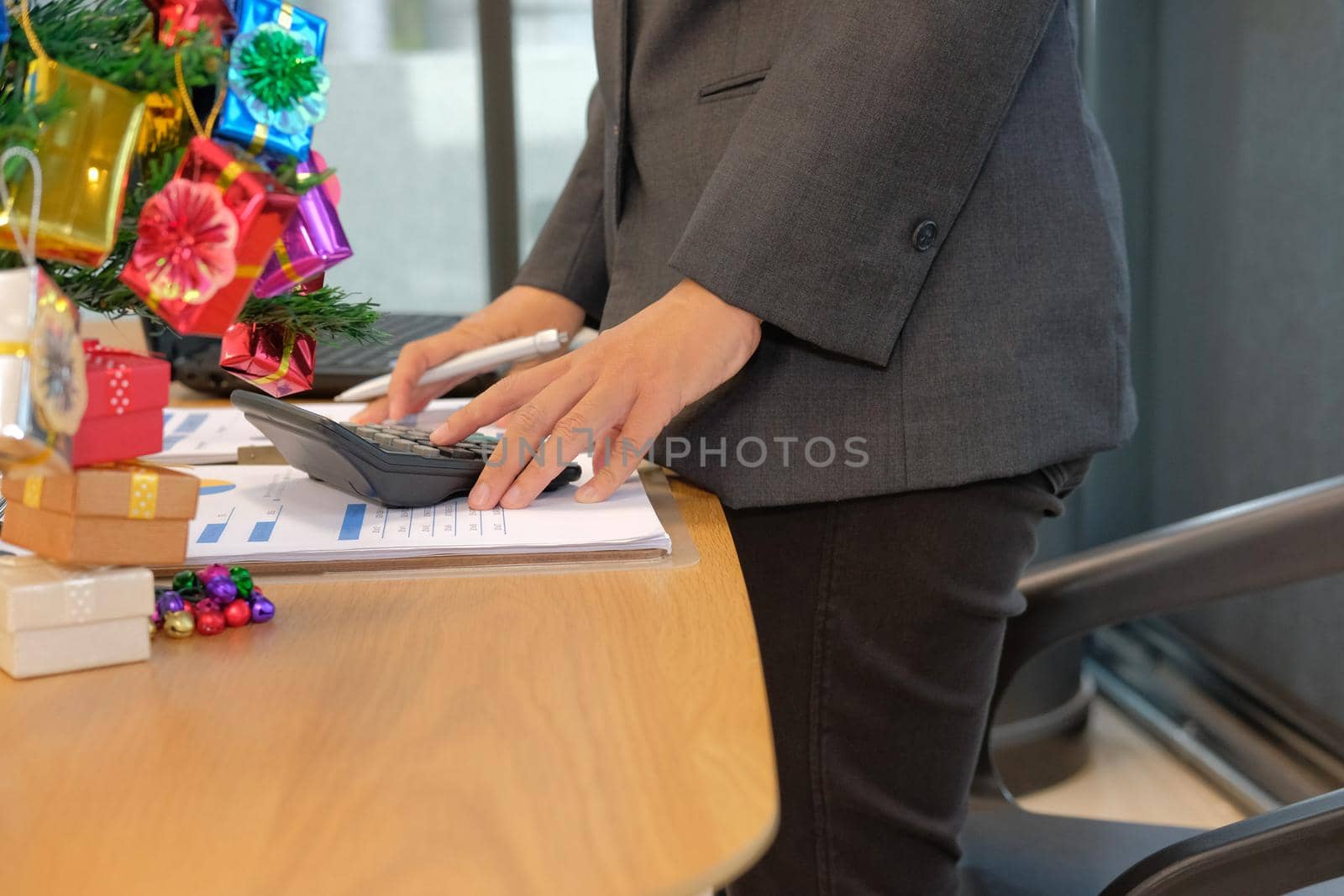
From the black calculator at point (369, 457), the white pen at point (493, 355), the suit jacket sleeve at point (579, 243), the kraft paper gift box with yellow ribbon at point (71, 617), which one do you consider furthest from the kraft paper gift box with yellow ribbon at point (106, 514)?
the suit jacket sleeve at point (579, 243)

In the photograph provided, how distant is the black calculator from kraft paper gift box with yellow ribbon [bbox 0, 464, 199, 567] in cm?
12

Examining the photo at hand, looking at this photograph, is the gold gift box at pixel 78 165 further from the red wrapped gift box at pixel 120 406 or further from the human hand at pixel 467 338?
the human hand at pixel 467 338

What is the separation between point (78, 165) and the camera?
386mm

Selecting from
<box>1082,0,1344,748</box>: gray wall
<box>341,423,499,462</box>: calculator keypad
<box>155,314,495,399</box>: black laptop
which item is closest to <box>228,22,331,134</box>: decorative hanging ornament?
<box>341,423,499,462</box>: calculator keypad

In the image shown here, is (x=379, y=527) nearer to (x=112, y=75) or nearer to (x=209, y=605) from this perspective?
(x=209, y=605)

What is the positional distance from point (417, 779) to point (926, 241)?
44 cm

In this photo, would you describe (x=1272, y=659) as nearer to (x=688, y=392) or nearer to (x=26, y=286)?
(x=688, y=392)

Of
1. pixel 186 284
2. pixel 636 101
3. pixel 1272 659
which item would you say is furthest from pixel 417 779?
pixel 1272 659

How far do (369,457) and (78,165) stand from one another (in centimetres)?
22

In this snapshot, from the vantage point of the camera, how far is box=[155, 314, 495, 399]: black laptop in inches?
42.9

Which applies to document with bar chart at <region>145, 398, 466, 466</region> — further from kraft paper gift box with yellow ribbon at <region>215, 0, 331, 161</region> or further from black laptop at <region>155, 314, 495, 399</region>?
kraft paper gift box with yellow ribbon at <region>215, 0, 331, 161</region>

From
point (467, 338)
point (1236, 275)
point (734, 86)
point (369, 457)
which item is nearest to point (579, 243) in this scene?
point (467, 338)

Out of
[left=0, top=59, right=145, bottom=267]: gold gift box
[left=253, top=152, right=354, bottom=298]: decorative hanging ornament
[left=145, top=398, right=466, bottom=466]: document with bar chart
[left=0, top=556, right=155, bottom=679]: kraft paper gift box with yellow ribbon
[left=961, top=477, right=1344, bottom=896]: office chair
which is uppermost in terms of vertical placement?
[left=0, top=59, right=145, bottom=267]: gold gift box

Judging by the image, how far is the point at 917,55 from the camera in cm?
63
